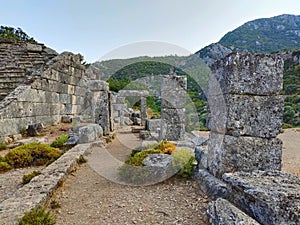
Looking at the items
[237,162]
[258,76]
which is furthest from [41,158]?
[258,76]

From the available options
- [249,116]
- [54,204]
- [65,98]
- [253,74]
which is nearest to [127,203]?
[54,204]

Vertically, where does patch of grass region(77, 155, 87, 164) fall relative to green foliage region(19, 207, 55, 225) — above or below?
below

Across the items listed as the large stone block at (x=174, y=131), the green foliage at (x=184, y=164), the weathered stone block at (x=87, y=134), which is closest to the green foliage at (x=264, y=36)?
the large stone block at (x=174, y=131)

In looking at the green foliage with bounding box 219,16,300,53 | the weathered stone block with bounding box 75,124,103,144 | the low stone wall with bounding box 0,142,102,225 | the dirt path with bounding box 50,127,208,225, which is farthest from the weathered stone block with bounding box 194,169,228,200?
the green foliage with bounding box 219,16,300,53

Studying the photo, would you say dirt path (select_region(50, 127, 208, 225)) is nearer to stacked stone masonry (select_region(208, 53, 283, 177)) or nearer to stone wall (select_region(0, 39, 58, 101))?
stacked stone masonry (select_region(208, 53, 283, 177))

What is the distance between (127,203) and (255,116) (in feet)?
7.79

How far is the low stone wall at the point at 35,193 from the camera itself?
2.91 metres

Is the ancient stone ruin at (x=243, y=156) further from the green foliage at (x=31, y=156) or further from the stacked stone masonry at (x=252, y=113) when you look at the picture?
the green foliage at (x=31, y=156)

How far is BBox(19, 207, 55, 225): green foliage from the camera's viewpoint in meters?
2.74

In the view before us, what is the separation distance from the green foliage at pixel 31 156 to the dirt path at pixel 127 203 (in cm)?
165

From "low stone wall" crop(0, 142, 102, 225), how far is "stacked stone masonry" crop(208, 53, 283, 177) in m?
2.75

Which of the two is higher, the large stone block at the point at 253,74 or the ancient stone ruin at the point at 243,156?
the large stone block at the point at 253,74

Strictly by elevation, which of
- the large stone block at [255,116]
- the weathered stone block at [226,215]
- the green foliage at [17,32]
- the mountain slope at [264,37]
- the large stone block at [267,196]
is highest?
the mountain slope at [264,37]

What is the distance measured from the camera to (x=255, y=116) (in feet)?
11.7
